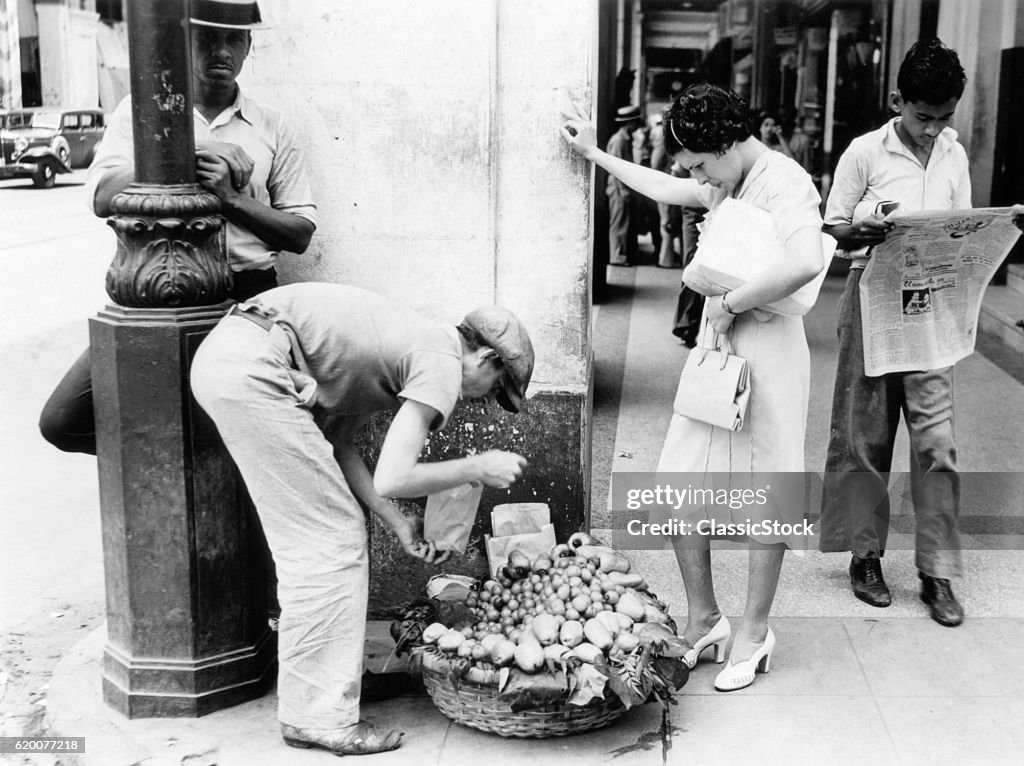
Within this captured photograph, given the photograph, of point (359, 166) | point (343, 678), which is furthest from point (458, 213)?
point (343, 678)

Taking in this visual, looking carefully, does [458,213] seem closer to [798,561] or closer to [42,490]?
[798,561]

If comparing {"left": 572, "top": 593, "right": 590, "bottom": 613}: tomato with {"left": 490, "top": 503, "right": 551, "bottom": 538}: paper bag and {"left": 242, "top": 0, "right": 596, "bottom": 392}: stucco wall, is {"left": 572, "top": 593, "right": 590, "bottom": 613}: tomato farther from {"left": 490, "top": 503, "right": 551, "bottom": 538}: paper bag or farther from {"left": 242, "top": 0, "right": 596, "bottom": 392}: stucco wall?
{"left": 242, "top": 0, "right": 596, "bottom": 392}: stucco wall

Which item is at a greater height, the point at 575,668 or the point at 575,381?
the point at 575,381

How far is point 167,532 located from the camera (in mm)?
3461

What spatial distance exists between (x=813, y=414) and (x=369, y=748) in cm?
465

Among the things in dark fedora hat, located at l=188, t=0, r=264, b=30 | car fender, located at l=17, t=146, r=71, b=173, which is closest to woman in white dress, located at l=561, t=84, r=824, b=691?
dark fedora hat, located at l=188, t=0, r=264, b=30

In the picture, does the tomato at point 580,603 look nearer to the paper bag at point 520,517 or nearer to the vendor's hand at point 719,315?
the paper bag at point 520,517

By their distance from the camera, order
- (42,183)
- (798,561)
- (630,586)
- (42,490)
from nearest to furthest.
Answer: (630,586) < (798,561) < (42,490) < (42,183)

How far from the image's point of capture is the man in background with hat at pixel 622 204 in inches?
485

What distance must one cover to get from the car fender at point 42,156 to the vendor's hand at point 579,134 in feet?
9.74

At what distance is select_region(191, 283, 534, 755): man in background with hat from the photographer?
124 inches

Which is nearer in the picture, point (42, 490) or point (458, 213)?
point (458, 213)

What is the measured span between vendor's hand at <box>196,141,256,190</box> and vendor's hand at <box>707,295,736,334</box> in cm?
146

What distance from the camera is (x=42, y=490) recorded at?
5.89 m
